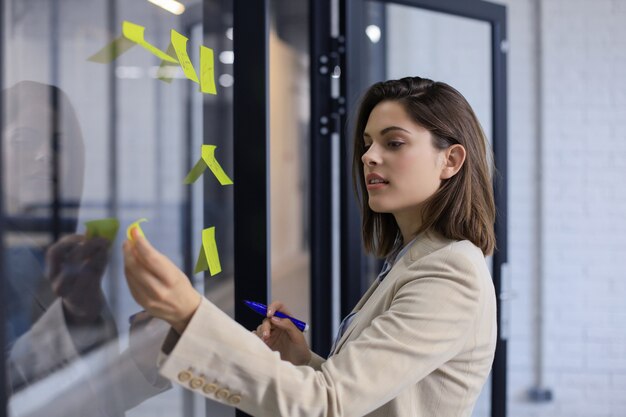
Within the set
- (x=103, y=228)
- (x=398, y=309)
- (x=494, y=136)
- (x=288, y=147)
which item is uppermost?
(x=288, y=147)

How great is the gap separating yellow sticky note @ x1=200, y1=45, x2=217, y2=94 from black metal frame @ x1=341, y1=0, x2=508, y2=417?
71cm

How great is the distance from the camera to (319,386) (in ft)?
2.54

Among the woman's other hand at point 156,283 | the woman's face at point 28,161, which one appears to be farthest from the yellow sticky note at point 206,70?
the woman's other hand at point 156,283

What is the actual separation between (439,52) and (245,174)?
71.4 inches

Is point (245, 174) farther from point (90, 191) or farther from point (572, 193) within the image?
point (572, 193)

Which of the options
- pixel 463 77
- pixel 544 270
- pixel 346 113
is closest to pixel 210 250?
pixel 346 113

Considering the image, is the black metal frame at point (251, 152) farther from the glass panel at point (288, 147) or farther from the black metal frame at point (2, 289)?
the glass panel at point (288, 147)

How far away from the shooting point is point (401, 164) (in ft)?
3.35

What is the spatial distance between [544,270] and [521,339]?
346 millimetres

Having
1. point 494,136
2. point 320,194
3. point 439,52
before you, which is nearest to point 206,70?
point 320,194

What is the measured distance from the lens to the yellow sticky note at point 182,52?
103 cm

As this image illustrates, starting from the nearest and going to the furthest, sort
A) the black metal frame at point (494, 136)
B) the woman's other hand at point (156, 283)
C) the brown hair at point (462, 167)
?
the woman's other hand at point (156, 283) < the brown hair at point (462, 167) < the black metal frame at point (494, 136)

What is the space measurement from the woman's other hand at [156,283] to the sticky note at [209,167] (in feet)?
1.69

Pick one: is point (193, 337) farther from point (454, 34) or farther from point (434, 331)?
point (454, 34)
